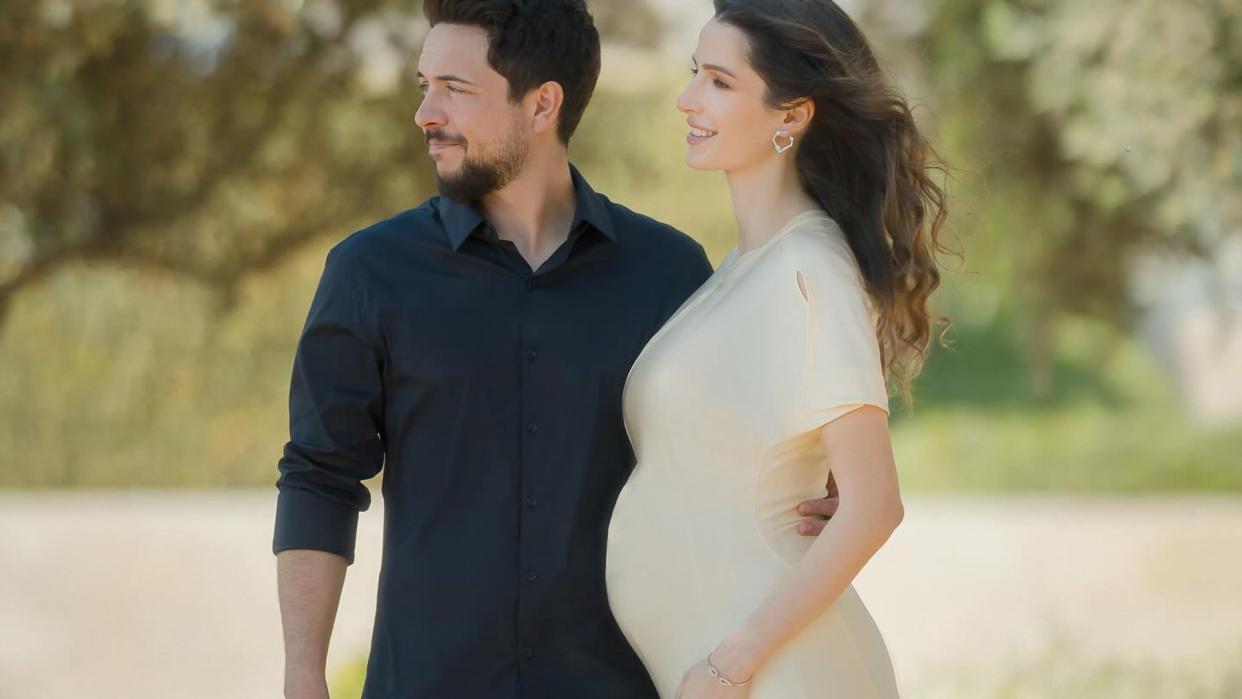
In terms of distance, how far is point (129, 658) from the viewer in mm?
7199

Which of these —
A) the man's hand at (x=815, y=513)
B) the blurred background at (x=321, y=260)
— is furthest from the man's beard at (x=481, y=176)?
the blurred background at (x=321, y=260)

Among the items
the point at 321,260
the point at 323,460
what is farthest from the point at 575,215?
the point at 321,260

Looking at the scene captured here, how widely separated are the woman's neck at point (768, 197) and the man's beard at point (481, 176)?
372 millimetres

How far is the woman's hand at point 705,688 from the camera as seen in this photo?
198 cm

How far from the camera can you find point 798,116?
2162 millimetres

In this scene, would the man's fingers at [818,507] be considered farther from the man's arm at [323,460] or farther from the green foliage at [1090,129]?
the green foliage at [1090,129]

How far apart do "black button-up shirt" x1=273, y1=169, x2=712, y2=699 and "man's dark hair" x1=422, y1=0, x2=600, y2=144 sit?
10.5 inches

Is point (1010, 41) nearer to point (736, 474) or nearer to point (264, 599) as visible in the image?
point (264, 599)

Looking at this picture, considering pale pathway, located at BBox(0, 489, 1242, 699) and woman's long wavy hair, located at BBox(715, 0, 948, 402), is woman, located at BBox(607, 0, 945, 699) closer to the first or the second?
woman's long wavy hair, located at BBox(715, 0, 948, 402)

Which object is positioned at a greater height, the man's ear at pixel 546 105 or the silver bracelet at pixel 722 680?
the man's ear at pixel 546 105

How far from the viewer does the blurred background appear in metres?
6.22

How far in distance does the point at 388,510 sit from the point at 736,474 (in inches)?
24.2

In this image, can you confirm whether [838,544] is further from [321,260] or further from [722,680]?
[321,260]

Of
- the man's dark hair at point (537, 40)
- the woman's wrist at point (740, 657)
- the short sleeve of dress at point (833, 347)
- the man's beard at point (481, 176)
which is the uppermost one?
the man's dark hair at point (537, 40)
